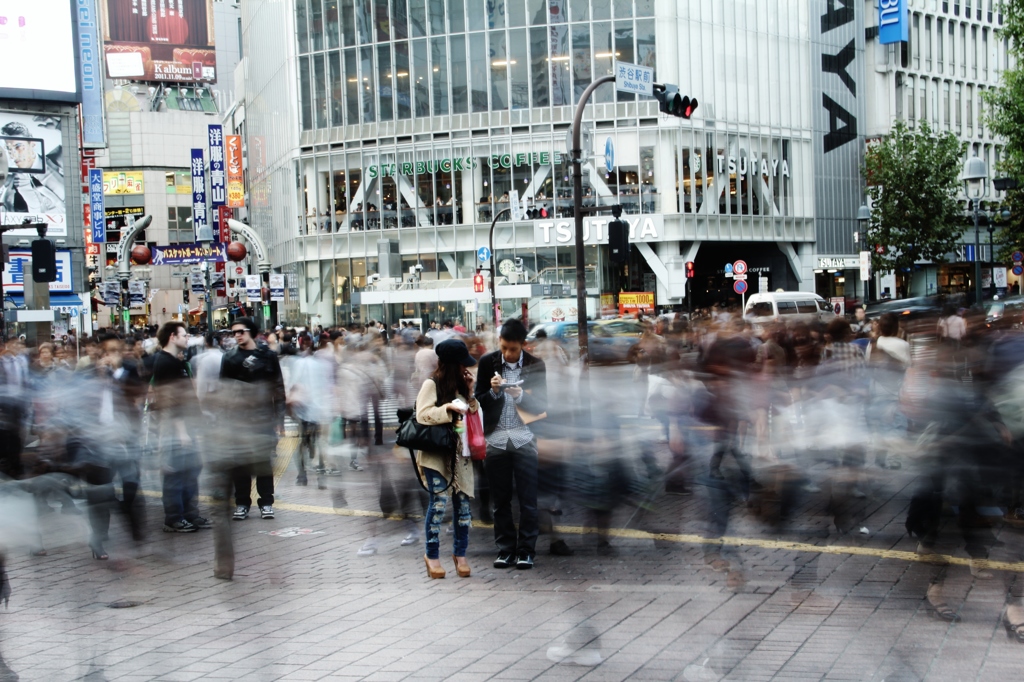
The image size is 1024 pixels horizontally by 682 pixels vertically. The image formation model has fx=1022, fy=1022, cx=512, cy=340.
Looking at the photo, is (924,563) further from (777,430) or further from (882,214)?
(882,214)

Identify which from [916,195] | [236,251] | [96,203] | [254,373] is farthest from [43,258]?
[96,203]

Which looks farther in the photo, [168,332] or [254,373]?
[254,373]

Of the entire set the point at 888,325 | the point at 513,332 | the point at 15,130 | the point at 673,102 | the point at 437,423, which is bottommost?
the point at 437,423

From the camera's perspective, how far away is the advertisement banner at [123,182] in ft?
354

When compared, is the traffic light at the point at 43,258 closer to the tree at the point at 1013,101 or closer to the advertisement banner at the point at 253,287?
the advertisement banner at the point at 253,287

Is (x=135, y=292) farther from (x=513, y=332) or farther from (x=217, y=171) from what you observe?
(x=217, y=171)

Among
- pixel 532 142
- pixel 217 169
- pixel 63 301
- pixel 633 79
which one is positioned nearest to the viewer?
pixel 633 79

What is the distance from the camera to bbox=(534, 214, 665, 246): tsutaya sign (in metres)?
47.6

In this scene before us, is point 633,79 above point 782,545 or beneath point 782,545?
above

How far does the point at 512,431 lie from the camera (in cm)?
820

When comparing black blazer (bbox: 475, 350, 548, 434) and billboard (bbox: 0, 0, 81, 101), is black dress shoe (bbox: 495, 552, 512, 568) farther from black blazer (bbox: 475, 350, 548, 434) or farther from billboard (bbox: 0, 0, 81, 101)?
billboard (bbox: 0, 0, 81, 101)

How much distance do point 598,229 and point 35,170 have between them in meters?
25.4

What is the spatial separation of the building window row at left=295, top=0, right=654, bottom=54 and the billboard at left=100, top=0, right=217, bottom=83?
73.4 m

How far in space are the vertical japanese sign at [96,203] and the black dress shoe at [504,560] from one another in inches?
2597
